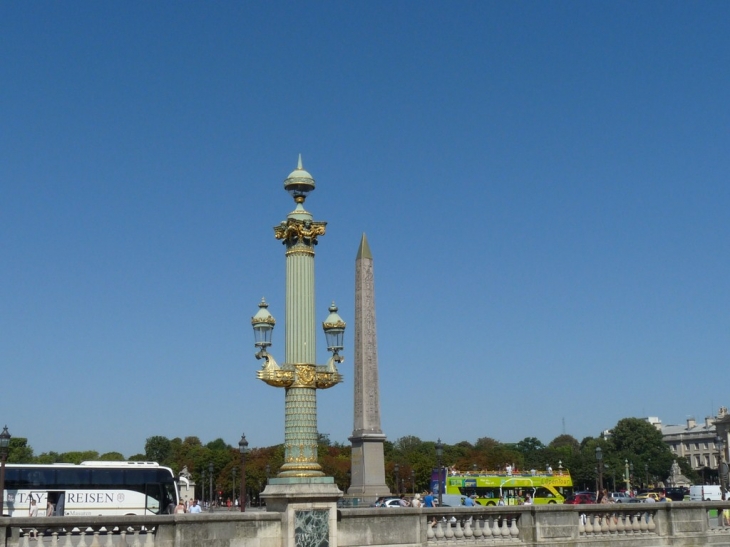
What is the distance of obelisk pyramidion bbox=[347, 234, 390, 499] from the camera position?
40.8 m

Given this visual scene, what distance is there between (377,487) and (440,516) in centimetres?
2578

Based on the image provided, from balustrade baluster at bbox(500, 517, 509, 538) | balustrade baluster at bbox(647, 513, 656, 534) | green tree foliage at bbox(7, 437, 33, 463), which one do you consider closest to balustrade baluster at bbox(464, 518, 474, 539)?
balustrade baluster at bbox(500, 517, 509, 538)

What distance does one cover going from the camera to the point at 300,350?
53.5 ft

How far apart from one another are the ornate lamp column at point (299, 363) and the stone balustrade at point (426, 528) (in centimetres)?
70

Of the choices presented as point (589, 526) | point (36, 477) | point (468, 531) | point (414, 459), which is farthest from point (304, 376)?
point (414, 459)

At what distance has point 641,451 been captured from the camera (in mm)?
146125

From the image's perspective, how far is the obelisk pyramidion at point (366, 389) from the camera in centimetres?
4081

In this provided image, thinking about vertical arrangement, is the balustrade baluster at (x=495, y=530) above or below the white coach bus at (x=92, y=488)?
below

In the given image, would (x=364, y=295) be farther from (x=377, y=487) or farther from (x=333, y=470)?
(x=333, y=470)

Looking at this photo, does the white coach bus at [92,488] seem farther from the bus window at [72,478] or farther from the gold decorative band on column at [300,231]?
the gold decorative band on column at [300,231]

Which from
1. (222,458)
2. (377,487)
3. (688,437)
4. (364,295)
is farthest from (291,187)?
(688,437)

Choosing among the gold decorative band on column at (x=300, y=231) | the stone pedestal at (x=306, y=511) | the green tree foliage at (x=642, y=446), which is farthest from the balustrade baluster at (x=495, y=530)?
the green tree foliage at (x=642, y=446)

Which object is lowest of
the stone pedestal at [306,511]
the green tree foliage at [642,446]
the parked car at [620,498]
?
the parked car at [620,498]

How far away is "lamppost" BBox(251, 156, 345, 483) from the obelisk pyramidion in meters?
23.9
